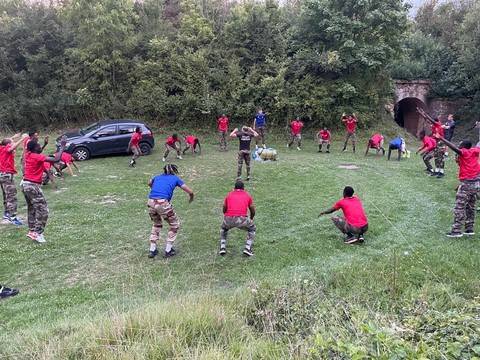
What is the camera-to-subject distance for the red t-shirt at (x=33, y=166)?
815cm

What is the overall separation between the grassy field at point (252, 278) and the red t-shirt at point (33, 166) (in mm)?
1424

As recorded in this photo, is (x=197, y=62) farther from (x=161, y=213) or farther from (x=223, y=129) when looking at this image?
(x=161, y=213)

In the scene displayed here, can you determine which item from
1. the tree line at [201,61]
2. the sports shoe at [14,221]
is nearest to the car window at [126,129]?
the tree line at [201,61]

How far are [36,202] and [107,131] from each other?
9807 millimetres

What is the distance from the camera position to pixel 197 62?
2362cm

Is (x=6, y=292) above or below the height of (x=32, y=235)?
below

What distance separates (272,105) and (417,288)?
1774 centimetres

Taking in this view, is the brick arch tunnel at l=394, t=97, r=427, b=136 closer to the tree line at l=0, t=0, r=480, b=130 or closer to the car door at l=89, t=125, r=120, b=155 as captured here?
the tree line at l=0, t=0, r=480, b=130

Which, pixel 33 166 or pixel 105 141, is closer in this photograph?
pixel 33 166

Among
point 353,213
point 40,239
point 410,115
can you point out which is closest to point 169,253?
point 40,239

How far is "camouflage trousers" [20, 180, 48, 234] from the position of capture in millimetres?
8258

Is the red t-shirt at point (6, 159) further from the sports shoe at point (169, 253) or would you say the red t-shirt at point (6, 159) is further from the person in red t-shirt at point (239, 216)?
the person in red t-shirt at point (239, 216)

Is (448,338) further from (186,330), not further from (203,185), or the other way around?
(203,185)

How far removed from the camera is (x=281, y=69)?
75.0 ft
